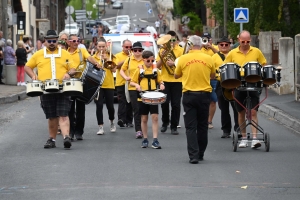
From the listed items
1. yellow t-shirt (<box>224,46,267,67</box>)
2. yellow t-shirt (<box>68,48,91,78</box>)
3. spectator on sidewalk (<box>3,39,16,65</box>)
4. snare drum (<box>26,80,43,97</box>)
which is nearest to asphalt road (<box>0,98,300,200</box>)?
snare drum (<box>26,80,43,97</box>)

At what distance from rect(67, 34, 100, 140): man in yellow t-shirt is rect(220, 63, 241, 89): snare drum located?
2.71 m

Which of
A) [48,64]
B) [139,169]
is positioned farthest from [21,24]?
[139,169]

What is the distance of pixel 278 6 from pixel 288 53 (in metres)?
7.87

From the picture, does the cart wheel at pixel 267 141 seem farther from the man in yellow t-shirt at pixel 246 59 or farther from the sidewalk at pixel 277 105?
the sidewalk at pixel 277 105

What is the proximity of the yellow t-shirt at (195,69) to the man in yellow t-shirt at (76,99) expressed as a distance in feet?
9.55

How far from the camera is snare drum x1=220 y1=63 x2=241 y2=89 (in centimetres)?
1388

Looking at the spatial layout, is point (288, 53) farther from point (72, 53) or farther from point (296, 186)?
point (296, 186)

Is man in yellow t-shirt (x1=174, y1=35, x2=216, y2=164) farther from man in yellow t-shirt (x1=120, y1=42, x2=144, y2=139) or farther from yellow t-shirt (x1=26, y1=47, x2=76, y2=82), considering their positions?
man in yellow t-shirt (x1=120, y1=42, x2=144, y2=139)

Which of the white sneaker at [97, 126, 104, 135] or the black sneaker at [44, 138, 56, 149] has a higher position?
the black sneaker at [44, 138, 56, 149]

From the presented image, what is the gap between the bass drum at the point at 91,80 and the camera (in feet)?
51.4

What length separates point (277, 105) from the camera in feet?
74.0

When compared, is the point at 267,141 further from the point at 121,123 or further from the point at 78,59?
the point at 121,123

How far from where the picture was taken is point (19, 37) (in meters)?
40.6

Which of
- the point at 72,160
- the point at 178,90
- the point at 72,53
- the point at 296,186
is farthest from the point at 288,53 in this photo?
the point at 296,186
